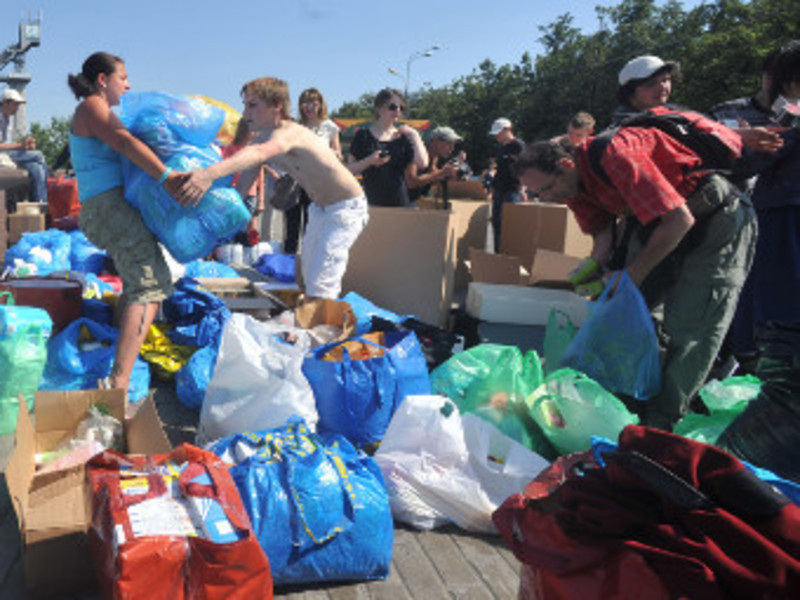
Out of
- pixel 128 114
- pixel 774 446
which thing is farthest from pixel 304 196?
pixel 774 446

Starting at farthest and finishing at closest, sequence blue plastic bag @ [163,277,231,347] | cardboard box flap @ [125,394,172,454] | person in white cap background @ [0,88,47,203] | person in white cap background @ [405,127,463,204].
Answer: person in white cap background @ [0,88,47,203], person in white cap background @ [405,127,463,204], blue plastic bag @ [163,277,231,347], cardboard box flap @ [125,394,172,454]

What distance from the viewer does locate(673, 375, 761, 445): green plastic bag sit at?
2.77 meters

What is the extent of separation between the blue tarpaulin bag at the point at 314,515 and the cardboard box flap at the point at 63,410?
83cm

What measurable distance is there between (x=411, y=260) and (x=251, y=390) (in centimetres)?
233

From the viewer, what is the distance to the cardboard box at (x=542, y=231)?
5949 mm

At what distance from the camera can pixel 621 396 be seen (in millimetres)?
3139

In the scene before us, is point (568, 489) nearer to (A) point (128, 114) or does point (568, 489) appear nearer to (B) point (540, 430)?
(B) point (540, 430)

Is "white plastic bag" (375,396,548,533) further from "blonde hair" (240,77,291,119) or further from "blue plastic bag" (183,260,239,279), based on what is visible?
"blue plastic bag" (183,260,239,279)

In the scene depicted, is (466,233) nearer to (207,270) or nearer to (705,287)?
(207,270)

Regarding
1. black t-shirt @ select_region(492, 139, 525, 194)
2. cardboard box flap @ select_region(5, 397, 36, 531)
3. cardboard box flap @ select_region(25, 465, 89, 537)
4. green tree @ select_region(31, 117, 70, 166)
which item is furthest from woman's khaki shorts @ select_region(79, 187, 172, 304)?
green tree @ select_region(31, 117, 70, 166)

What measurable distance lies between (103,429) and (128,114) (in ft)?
4.58

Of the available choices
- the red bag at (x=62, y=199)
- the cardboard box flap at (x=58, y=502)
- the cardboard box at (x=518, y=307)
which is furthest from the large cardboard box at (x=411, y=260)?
the red bag at (x=62, y=199)

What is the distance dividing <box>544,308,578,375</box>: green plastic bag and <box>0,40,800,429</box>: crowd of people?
0.32 metres

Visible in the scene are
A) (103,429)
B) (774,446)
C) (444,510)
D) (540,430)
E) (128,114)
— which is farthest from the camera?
(128,114)
